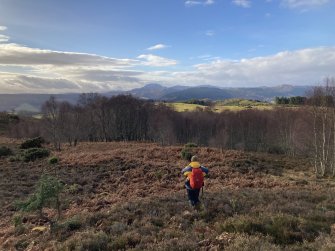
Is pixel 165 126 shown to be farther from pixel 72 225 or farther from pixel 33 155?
pixel 72 225

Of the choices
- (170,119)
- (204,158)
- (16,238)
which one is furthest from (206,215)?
(170,119)

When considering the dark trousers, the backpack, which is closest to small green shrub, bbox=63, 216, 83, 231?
the dark trousers

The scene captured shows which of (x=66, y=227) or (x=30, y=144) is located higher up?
(x=66, y=227)

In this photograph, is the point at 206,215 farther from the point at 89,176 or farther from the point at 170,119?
the point at 170,119

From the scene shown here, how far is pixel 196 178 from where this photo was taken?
12.2 metres

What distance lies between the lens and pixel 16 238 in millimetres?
10977

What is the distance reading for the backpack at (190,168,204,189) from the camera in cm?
1207

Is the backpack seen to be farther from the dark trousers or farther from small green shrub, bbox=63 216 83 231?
small green shrub, bbox=63 216 83 231

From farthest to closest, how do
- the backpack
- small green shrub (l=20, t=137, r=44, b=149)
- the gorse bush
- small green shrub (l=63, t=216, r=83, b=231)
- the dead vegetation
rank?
small green shrub (l=20, t=137, r=44, b=149), the backpack, the gorse bush, small green shrub (l=63, t=216, r=83, b=231), the dead vegetation

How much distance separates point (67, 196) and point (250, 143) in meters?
68.4

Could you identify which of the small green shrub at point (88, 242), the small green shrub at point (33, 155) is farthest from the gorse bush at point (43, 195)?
the small green shrub at point (33, 155)

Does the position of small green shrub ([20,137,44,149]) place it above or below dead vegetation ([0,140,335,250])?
below

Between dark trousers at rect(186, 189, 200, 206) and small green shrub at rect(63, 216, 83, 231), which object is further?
dark trousers at rect(186, 189, 200, 206)

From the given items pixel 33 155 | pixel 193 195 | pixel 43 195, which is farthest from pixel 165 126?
pixel 43 195
